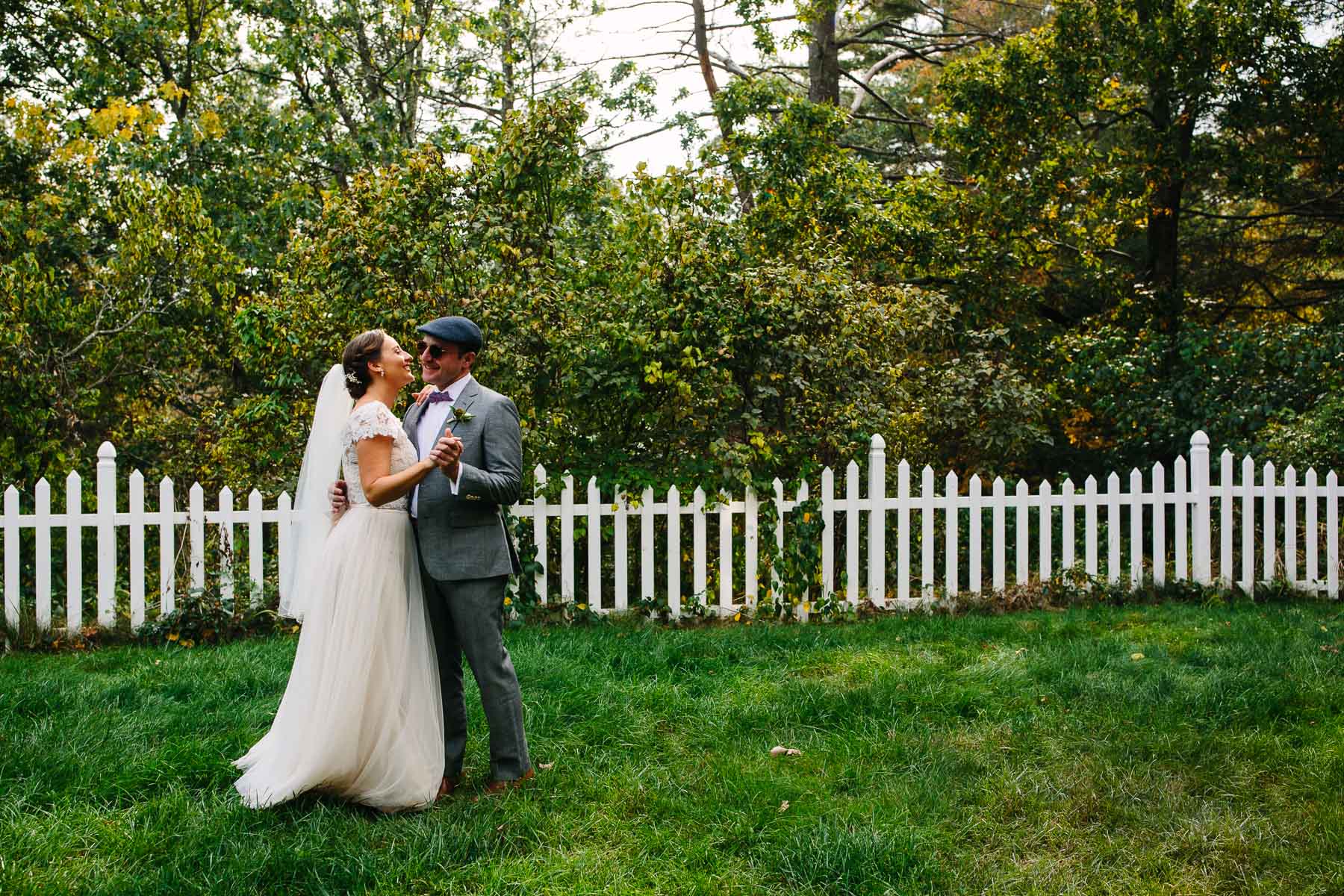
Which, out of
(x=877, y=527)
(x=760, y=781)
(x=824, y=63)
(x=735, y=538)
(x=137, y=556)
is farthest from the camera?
(x=824, y=63)

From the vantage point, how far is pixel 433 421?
12.3 ft

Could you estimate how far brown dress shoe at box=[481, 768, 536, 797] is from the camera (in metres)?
3.58

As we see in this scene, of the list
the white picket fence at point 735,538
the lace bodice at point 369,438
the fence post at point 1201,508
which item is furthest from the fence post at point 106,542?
the fence post at point 1201,508

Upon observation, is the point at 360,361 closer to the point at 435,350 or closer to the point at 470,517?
the point at 435,350

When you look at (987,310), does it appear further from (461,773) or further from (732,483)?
(461,773)

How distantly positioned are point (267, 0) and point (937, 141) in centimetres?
826

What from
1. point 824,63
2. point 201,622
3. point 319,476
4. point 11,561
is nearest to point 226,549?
point 201,622

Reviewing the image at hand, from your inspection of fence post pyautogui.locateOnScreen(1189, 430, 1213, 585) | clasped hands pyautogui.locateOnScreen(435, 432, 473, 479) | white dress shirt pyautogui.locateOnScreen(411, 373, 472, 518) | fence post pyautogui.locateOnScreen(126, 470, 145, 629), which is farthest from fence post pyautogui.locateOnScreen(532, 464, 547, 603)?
fence post pyautogui.locateOnScreen(1189, 430, 1213, 585)

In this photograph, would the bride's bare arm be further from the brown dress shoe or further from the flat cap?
the brown dress shoe

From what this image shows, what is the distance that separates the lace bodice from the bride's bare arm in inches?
1.1

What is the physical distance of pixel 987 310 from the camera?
11.7 meters

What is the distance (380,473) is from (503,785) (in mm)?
1211

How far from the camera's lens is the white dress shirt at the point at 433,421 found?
370 cm

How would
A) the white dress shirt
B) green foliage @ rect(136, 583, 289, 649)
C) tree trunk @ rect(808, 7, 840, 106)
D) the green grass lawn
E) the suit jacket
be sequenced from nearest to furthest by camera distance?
1. the green grass lawn
2. the suit jacket
3. the white dress shirt
4. green foliage @ rect(136, 583, 289, 649)
5. tree trunk @ rect(808, 7, 840, 106)
